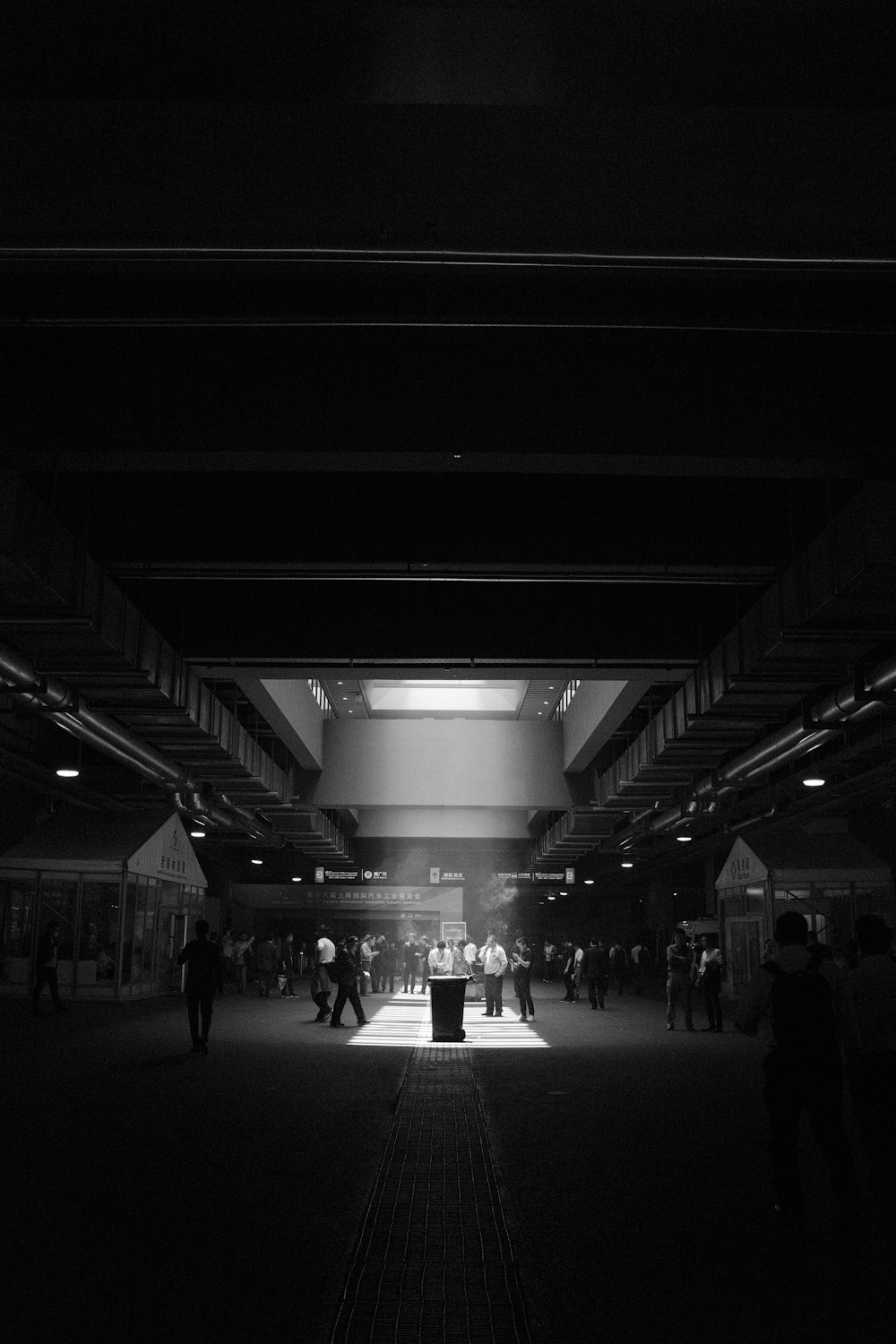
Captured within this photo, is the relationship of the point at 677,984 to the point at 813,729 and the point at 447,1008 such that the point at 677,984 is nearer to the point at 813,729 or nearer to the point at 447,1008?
the point at 447,1008

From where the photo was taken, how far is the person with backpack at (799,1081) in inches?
238

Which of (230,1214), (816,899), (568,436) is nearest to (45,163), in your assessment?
(568,436)

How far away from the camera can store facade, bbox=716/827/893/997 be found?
2403 cm

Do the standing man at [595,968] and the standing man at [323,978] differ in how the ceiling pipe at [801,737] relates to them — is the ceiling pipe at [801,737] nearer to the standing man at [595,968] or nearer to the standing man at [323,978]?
the standing man at [595,968]

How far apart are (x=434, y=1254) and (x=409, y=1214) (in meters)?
0.89

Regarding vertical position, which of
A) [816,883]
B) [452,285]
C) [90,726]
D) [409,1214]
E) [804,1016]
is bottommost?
[409,1214]

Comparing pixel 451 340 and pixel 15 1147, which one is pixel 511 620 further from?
pixel 15 1147

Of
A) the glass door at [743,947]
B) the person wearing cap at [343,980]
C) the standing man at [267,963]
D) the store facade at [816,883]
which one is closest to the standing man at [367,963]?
the standing man at [267,963]

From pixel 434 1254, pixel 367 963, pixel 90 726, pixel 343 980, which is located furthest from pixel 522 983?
pixel 434 1254

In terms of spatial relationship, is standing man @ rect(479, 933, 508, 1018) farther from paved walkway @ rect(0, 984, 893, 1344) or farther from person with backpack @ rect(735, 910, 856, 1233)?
person with backpack @ rect(735, 910, 856, 1233)

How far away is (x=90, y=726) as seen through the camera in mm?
15461

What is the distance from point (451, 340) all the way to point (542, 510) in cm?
377

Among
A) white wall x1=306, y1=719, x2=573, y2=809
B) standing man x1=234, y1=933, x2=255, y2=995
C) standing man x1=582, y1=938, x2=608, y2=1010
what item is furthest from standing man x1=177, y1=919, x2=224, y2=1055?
standing man x1=234, y1=933, x2=255, y2=995

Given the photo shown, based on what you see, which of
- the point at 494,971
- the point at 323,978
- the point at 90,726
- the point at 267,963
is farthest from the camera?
the point at 267,963
